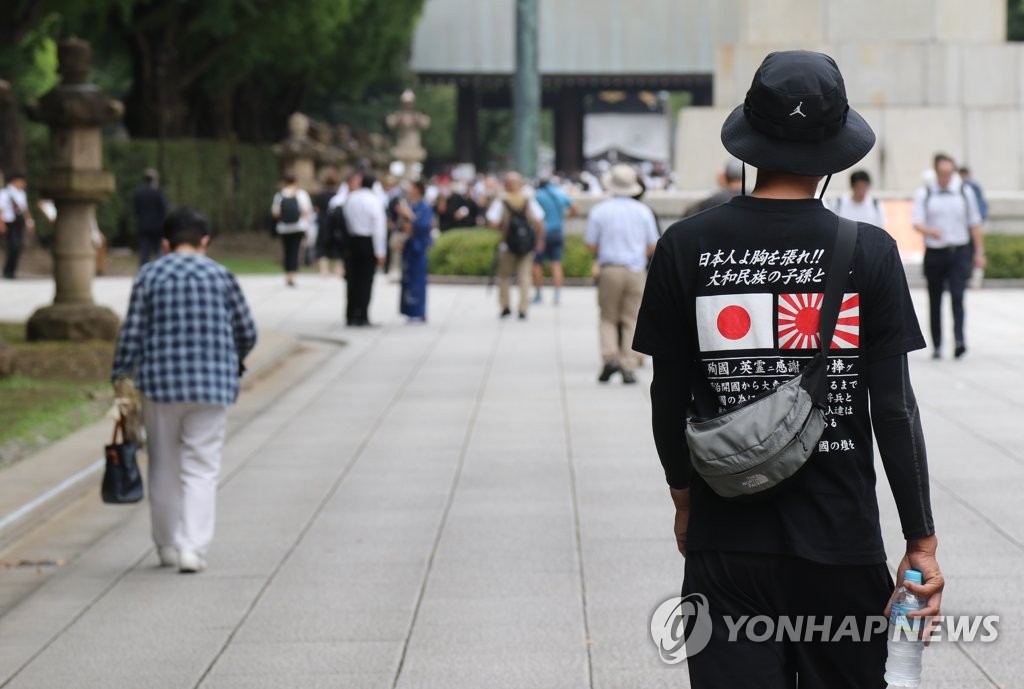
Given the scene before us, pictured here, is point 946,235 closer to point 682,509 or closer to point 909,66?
point 909,66

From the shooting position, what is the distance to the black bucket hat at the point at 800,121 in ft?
10.9

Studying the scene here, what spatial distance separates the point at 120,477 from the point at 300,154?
32.7 meters

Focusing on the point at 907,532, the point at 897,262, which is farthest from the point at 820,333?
the point at 907,532

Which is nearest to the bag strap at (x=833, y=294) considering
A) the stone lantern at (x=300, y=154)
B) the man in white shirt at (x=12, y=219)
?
the man in white shirt at (x=12, y=219)

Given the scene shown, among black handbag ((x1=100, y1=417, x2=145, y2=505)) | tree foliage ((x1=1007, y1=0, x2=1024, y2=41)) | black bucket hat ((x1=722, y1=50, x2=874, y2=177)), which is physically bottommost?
black handbag ((x1=100, y1=417, x2=145, y2=505))

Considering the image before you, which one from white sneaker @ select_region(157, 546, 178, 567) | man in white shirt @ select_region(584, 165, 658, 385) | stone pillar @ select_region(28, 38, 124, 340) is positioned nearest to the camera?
white sneaker @ select_region(157, 546, 178, 567)

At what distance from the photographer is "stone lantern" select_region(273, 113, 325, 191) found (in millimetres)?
39406

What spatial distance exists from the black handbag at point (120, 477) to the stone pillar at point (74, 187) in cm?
1018

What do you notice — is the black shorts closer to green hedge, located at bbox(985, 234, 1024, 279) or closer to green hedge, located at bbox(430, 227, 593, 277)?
green hedge, located at bbox(985, 234, 1024, 279)

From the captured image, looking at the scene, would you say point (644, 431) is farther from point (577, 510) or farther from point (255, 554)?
point (255, 554)

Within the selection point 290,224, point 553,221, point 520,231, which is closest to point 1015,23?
point 290,224

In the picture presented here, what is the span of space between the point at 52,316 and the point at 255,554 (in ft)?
33.2

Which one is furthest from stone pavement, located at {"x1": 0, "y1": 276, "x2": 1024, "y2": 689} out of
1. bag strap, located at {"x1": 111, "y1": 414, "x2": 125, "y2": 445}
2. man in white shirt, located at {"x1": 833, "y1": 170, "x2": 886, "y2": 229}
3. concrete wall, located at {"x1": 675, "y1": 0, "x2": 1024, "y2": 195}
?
concrete wall, located at {"x1": 675, "y1": 0, "x2": 1024, "y2": 195}

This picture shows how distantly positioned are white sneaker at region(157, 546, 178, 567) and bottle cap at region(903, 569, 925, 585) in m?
4.64
